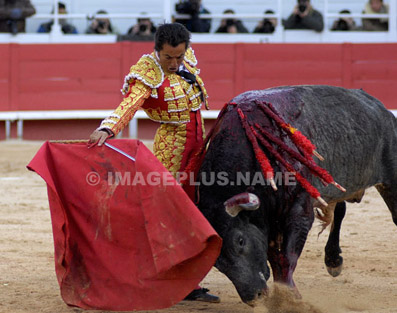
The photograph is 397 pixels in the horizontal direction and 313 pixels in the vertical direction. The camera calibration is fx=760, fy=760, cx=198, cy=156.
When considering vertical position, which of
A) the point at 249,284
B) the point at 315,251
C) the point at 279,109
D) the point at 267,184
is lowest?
the point at 315,251

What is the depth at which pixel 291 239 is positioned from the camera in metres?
3.09

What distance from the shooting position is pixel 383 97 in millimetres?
9047

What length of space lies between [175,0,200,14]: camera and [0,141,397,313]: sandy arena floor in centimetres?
401

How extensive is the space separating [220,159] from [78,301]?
0.80 metres

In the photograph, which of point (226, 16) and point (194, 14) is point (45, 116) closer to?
point (194, 14)

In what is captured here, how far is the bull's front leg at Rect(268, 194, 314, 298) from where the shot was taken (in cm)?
306

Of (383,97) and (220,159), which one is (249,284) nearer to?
(220,159)

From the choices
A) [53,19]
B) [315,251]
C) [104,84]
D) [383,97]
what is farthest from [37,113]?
[315,251]

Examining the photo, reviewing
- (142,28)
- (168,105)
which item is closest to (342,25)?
(142,28)

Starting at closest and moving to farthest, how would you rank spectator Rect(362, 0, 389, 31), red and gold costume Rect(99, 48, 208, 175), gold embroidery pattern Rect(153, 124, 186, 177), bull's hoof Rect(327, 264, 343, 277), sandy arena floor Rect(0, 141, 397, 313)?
red and gold costume Rect(99, 48, 208, 175) < sandy arena floor Rect(0, 141, 397, 313) < gold embroidery pattern Rect(153, 124, 186, 177) < bull's hoof Rect(327, 264, 343, 277) < spectator Rect(362, 0, 389, 31)

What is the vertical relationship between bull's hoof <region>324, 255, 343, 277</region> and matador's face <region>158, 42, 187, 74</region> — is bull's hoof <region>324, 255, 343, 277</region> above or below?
below

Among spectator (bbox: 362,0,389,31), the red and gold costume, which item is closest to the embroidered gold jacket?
the red and gold costume

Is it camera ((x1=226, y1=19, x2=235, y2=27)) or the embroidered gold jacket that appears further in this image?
camera ((x1=226, y1=19, x2=235, y2=27))

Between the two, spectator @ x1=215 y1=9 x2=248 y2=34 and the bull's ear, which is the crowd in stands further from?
the bull's ear
